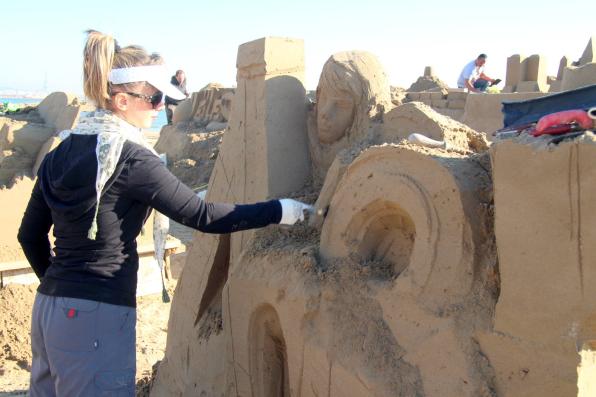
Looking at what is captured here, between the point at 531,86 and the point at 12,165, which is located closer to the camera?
the point at 12,165

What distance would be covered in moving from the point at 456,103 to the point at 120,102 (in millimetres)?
7444

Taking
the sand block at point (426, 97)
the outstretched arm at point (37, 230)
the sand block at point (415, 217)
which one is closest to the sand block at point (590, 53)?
the sand block at point (426, 97)

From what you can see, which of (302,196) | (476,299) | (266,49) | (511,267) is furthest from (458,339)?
(266,49)

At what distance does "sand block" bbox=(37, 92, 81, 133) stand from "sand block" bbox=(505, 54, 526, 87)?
7.58m

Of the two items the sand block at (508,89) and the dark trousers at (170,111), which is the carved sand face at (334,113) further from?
the dark trousers at (170,111)

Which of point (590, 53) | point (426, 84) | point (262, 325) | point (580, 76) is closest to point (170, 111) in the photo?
point (426, 84)

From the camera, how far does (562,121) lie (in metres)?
1.67

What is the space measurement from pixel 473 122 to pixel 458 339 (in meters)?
6.68

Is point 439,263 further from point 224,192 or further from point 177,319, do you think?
point 177,319

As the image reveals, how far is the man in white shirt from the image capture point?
397 inches

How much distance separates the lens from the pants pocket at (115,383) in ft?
6.39

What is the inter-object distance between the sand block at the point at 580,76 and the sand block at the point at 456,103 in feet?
6.24

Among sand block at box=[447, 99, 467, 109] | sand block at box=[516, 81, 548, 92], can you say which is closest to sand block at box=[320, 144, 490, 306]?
sand block at box=[447, 99, 467, 109]

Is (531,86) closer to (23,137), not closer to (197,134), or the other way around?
(197,134)
